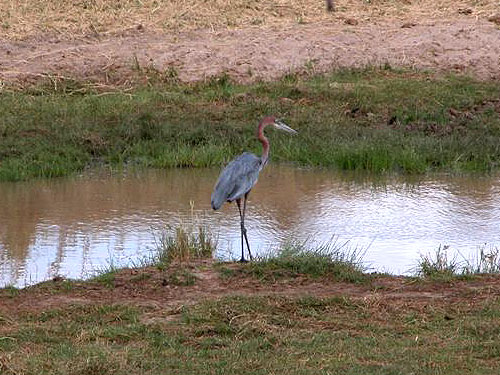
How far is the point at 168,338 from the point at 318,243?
3.14 metres

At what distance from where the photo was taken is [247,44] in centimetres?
1630

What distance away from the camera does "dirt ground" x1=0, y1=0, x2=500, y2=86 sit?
15.7 meters

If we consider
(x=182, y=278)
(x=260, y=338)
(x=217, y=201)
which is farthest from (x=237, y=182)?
(x=260, y=338)

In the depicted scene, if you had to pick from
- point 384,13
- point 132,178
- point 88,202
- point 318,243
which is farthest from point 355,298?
point 384,13

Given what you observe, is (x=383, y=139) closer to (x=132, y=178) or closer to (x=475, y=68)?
(x=132, y=178)

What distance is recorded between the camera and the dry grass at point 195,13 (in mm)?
17562

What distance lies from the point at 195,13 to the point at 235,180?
977 cm

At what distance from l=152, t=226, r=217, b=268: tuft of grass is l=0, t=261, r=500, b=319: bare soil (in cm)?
41

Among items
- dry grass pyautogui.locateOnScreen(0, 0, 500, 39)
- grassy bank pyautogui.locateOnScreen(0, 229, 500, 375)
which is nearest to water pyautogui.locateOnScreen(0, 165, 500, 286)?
grassy bank pyautogui.locateOnScreen(0, 229, 500, 375)

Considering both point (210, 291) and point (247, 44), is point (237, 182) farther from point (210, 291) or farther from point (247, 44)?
point (247, 44)

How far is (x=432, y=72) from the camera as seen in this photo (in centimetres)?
1582

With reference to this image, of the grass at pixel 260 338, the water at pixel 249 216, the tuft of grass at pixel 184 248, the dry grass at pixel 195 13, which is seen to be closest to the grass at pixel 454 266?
the water at pixel 249 216

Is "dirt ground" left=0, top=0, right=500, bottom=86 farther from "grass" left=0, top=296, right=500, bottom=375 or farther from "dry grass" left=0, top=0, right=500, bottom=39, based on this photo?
"grass" left=0, top=296, right=500, bottom=375

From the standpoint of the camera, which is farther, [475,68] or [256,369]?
[475,68]
